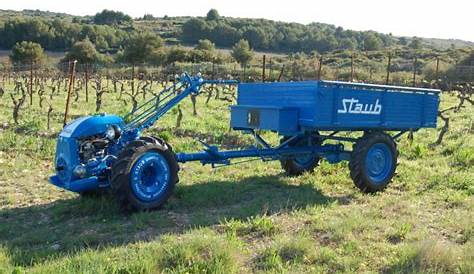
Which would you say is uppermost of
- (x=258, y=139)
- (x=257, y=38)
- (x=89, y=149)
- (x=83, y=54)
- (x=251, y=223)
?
(x=257, y=38)

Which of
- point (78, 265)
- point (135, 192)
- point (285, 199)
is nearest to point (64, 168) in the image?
point (135, 192)

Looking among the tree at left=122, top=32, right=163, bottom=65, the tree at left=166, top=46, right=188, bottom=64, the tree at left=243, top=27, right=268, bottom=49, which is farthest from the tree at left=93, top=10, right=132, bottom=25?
the tree at left=166, top=46, right=188, bottom=64

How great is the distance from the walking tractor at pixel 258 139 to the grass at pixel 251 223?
1.19ft

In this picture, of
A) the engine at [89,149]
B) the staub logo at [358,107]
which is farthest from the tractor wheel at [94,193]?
the staub logo at [358,107]

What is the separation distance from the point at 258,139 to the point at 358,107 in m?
1.61

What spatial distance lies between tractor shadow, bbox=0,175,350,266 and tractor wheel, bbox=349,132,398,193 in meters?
0.40

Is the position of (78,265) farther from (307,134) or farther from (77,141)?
(307,134)

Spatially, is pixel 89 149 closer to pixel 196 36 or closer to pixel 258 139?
pixel 258 139

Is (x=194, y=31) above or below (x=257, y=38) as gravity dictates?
above

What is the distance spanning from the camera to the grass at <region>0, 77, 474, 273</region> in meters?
5.04

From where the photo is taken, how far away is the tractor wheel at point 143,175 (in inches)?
249

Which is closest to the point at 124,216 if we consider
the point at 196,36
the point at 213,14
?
the point at 196,36

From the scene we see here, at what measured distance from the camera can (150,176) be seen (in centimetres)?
671

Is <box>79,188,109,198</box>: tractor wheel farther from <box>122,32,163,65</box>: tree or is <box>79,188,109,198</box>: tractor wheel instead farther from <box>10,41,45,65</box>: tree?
<box>122,32,163,65</box>: tree
